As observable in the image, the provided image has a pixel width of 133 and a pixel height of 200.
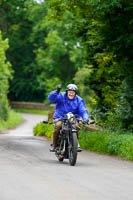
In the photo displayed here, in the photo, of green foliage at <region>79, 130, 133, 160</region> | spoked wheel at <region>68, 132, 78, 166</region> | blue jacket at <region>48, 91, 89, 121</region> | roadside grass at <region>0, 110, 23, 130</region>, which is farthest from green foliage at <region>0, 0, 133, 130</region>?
roadside grass at <region>0, 110, 23, 130</region>

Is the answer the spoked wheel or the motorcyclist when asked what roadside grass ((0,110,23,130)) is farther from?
the spoked wheel

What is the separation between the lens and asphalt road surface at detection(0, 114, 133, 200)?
7.27 m

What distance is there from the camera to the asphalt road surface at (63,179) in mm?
7266

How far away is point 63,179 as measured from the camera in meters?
8.69

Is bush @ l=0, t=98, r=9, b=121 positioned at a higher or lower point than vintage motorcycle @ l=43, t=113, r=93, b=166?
higher

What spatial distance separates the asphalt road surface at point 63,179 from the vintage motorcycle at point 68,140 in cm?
21

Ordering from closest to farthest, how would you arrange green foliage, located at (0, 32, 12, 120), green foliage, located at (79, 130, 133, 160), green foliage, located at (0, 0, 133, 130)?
1. green foliage, located at (79, 130, 133, 160)
2. green foliage, located at (0, 0, 133, 130)
3. green foliage, located at (0, 32, 12, 120)

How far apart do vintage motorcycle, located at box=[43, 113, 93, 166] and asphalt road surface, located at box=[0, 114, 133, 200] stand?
0.21m

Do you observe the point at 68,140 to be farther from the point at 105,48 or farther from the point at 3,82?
the point at 3,82

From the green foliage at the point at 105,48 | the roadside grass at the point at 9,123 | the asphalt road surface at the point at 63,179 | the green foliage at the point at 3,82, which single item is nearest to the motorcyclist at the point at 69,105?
the asphalt road surface at the point at 63,179

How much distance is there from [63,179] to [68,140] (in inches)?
101

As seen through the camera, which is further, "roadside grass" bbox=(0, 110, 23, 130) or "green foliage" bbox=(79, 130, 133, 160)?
"roadside grass" bbox=(0, 110, 23, 130)

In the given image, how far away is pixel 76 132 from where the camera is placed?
37.8 feet

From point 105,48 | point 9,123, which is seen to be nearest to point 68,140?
point 105,48
